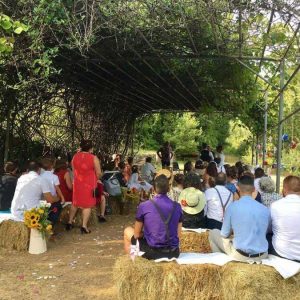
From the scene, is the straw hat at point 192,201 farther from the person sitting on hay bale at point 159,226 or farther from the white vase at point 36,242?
the white vase at point 36,242

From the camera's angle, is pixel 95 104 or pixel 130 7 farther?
pixel 95 104

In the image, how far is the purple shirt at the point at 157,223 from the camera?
3.94 m

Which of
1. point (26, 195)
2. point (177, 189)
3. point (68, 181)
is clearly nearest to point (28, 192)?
point (26, 195)

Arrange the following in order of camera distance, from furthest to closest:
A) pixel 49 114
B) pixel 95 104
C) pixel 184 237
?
1. pixel 95 104
2. pixel 49 114
3. pixel 184 237

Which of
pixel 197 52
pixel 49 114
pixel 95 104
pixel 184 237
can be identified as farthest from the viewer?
pixel 95 104

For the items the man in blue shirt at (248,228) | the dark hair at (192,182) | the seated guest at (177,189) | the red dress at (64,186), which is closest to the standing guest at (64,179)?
the red dress at (64,186)

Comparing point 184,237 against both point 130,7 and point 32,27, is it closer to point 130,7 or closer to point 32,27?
point 130,7

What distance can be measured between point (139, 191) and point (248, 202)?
571 centimetres

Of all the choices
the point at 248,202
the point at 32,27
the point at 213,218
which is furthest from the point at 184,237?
the point at 32,27

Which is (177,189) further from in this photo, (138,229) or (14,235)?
(14,235)

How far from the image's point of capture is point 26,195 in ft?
19.1

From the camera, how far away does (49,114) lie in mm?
10945

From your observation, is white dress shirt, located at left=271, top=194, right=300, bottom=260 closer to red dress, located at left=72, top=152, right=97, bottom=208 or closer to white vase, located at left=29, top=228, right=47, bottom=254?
white vase, located at left=29, top=228, right=47, bottom=254

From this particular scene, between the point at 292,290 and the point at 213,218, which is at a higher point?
the point at 213,218
